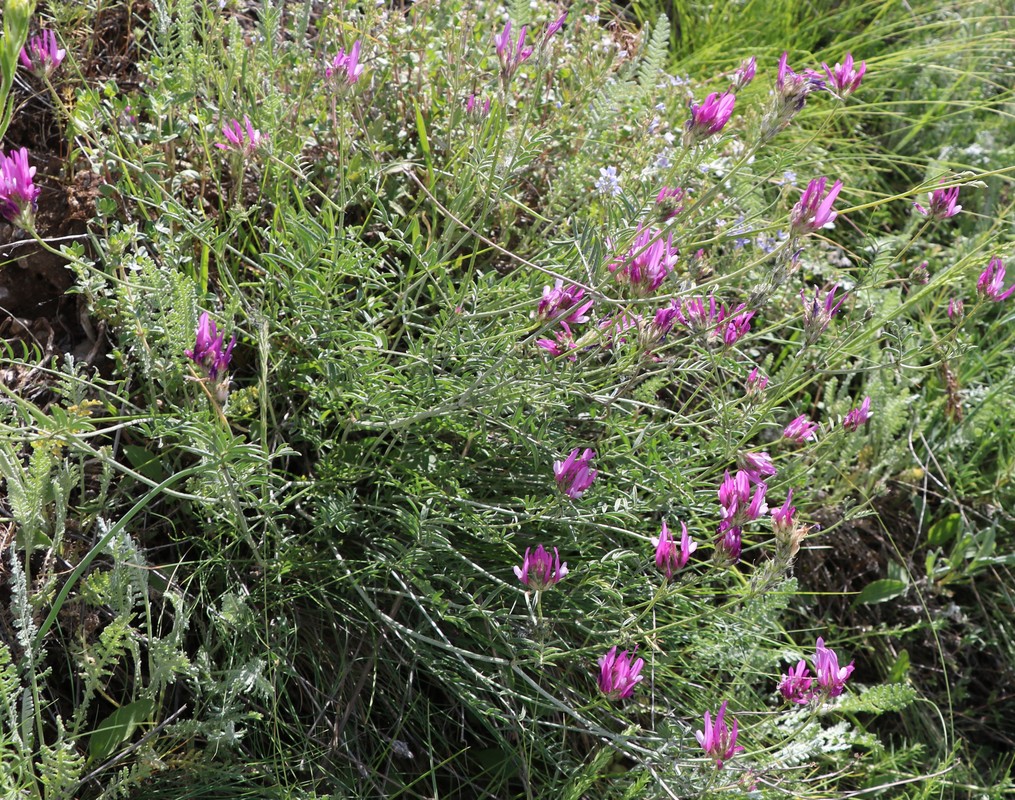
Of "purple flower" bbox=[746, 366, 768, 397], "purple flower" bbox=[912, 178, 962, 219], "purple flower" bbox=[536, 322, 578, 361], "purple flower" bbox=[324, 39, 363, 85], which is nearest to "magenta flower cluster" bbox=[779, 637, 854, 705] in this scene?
"purple flower" bbox=[746, 366, 768, 397]

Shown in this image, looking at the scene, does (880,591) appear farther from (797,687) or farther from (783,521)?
(783,521)

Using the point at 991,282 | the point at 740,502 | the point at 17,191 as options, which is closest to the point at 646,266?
the point at 740,502

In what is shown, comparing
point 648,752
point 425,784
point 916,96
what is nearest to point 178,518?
point 425,784

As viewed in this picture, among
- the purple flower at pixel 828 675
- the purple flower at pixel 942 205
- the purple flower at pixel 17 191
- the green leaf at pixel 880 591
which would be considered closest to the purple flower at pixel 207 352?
the purple flower at pixel 17 191

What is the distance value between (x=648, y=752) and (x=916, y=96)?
117 inches

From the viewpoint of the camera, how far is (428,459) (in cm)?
200

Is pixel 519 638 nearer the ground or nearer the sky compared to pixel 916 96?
nearer the ground

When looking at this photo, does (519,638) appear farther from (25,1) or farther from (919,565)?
(919,565)

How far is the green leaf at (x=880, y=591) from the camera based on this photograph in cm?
263

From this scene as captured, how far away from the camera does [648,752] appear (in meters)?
1.70

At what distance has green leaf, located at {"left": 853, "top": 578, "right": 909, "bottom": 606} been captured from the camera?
2.63m

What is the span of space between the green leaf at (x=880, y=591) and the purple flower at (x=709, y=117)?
5.12 feet

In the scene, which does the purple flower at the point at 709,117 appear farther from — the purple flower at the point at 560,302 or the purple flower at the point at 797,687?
the purple flower at the point at 797,687

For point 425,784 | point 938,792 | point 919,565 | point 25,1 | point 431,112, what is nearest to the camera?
point 25,1
